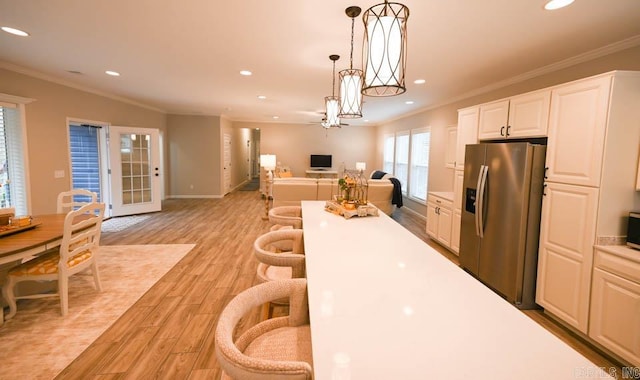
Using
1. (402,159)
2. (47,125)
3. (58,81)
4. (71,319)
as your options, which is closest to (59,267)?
(71,319)

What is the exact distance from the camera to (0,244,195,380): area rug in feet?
6.47

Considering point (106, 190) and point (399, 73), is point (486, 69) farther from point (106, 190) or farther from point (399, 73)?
point (106, 190)

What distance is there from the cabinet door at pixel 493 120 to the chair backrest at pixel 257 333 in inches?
117

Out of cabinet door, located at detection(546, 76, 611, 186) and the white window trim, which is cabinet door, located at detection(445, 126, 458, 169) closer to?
cabinet door, located at detection(546, 76, 611, 186)

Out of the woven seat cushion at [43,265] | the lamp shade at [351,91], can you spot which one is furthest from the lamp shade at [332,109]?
the woven seat cushion at [43,265]

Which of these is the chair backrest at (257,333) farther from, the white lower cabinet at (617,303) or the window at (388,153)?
the window at (388,153)

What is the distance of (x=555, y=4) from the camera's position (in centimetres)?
201

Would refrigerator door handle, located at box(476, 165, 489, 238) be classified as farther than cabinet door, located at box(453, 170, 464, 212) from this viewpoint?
Answer: No

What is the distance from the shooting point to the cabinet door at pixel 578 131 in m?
2.16

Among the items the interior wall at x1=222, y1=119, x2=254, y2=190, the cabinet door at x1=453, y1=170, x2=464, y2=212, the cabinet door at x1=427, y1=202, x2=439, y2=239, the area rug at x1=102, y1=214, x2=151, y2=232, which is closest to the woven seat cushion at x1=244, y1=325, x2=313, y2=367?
the cabinet door at x1=453, y1=170, x2=464, y2=212

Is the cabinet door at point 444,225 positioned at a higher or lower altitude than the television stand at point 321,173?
lower

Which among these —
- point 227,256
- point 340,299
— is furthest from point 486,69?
point 227,256

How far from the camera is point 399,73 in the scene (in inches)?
58.6

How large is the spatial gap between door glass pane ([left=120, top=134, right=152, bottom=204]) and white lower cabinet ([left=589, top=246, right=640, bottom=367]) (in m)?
7.54
